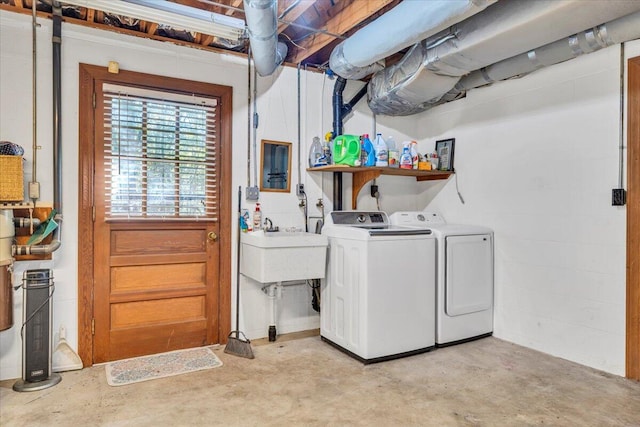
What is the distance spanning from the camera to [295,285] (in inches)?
147

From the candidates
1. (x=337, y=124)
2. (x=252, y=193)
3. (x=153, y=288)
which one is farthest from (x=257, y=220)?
(x=337, y=124)

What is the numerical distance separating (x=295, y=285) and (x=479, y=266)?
5.43ft

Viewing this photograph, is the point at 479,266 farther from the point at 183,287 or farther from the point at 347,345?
the point at 183,287

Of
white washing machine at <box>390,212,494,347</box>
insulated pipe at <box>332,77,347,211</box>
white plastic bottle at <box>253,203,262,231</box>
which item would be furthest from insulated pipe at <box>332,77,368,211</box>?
white plastic bottle at <box>253,203,262,231</box>

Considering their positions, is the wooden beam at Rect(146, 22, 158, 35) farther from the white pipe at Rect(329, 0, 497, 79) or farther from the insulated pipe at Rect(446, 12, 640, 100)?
the insulated pipe at Rect(446, 12, 640, 100)

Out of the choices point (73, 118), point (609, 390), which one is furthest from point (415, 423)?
point (73, 118)

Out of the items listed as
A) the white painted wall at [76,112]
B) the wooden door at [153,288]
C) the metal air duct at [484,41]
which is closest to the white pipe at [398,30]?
the metal air duct at [484,41]

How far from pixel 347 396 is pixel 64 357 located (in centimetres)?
201

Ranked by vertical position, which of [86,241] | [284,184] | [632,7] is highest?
[632,7]

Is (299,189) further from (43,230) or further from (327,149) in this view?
(43,230)

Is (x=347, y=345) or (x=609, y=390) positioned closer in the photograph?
(x=609, y=390)

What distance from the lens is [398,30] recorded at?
2.50 meters

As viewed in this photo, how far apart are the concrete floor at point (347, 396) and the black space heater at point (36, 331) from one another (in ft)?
0.38

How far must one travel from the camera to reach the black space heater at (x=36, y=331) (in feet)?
8.54
